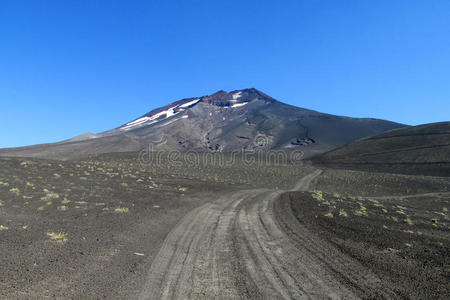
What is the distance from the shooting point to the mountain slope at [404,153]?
66.2 metres

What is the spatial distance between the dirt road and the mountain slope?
69464mm

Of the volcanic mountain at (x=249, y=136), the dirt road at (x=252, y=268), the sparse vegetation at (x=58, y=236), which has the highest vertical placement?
the volcanic mountain at (x=249, y=136)

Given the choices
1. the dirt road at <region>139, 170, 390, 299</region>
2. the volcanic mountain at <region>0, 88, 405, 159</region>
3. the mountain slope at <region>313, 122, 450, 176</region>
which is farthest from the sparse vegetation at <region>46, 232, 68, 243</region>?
the volcanic mountain at <region>0, 88, 405, 159</region>

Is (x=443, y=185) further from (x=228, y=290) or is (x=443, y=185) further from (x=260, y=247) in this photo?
(x=228, y=290)

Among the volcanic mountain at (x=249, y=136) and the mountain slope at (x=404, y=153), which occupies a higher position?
the volcanic mountain at (x=249, y=136)

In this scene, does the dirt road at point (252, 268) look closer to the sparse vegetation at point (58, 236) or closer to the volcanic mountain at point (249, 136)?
the sparse vegetation at point (58, 236)

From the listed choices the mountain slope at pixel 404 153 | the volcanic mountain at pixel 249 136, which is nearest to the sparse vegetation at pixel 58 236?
the mountain slope at pixel 404 153

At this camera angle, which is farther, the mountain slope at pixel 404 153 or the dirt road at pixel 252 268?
the mountain slope at pixel 404 153

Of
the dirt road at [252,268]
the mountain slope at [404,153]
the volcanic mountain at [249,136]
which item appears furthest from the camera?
the volcanic mountain at [249,136]

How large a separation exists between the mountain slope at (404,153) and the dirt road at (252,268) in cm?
6946

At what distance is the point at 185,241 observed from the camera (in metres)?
8.47

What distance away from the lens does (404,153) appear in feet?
261

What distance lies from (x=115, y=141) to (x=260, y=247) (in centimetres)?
14209

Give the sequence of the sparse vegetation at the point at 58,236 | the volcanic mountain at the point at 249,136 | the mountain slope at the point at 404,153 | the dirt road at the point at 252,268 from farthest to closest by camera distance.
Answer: the volcanic mountain at the point at 249,136 → the mountain slope at the point at 404,153 → the sparse vegetation at the point at 58,236 → the dirt road at the point at 252,268
